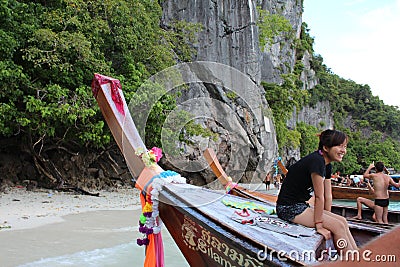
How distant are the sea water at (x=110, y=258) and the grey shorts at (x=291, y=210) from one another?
260cm

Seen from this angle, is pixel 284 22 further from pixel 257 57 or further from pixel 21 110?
pixel 21 110

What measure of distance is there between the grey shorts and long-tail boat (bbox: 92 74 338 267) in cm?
7

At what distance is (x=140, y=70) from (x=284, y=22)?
58.7ft

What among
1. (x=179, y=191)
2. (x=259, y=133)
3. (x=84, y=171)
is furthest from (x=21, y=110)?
(x=259, y=133)

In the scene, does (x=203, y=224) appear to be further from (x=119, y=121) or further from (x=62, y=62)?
(x=62, y=62)

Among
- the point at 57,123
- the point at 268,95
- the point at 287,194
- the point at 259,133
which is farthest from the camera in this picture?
the point at 268,95

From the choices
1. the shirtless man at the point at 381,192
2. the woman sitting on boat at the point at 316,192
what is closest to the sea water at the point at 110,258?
the woman sitting on boat at the point at 316,192

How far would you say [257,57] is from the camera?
22.1 metres

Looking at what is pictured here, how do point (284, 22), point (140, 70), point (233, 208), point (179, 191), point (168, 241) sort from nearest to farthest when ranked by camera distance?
point (179, 191), point (233, 208), point (168, 241), point (140, 70), point (284, 22)

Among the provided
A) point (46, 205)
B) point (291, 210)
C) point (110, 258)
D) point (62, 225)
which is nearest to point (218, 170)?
point (110, 258)

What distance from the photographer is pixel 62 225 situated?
7.00 meters

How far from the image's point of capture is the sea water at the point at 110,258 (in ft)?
15.5

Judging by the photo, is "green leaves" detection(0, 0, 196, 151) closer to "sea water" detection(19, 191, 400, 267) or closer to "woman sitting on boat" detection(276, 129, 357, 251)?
"sea water" detection(19, 191, 400, 267)

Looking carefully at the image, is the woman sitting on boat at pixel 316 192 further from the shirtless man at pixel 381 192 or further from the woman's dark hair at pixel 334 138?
the shirtless man at pixel 381 192
